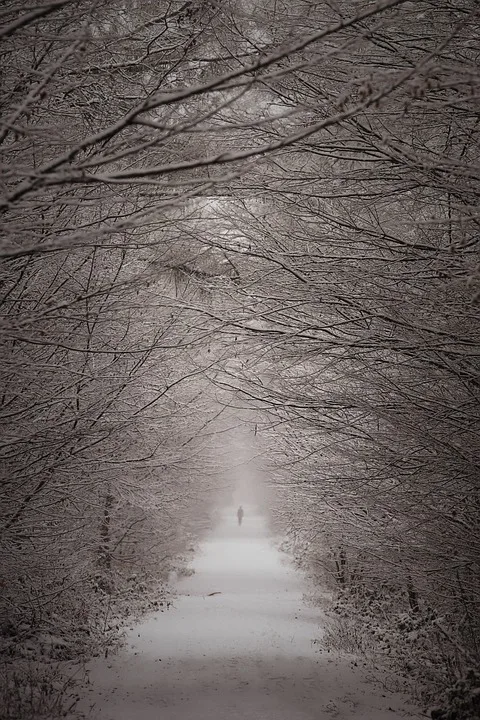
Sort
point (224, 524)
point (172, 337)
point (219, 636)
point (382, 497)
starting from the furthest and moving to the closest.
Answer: point (224, 524)
point (219, 636)
point (382, 497)
point (172, 337)

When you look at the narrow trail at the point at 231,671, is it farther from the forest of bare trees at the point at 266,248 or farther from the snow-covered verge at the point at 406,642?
the forest of bare trees at the point at 266,248

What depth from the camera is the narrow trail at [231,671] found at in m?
5.91

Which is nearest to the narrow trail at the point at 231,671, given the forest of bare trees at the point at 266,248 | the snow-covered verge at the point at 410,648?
the snow-covered verge at the point at 410,648

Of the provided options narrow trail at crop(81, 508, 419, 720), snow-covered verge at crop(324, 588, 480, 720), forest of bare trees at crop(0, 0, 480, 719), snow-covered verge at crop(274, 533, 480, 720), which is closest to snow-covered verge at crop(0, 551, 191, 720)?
narrow trail at crop(81, 508, 419, 720)

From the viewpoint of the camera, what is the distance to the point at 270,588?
15.0 m

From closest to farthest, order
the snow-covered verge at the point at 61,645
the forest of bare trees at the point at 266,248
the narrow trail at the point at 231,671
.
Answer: the forest of bare trees at the point at 266,248, the snow-covered verge at the point at 61,645, the narrow trail at the point at 231,671

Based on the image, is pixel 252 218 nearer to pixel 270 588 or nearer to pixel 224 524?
pixel 270 588

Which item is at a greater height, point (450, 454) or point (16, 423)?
point (16, 423)

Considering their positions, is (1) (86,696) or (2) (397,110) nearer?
(2) (397,110)

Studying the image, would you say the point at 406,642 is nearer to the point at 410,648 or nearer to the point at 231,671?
the point at 410,648

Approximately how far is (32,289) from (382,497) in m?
3.88

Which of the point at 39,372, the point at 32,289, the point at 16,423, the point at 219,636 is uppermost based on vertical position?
the point at 32,289

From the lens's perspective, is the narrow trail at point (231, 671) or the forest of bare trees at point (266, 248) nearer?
the forest of bare trees at point (266, 248)

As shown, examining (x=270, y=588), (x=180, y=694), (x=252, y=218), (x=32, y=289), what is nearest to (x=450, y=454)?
(x=252, y=218)
